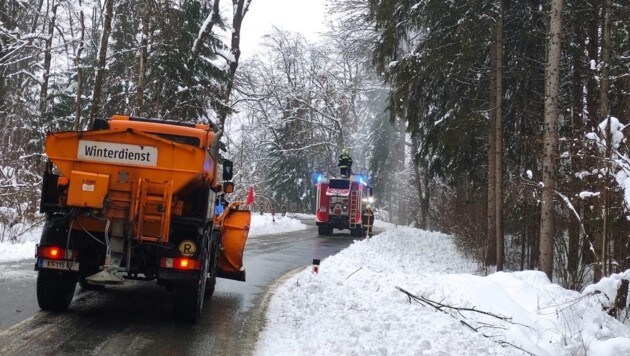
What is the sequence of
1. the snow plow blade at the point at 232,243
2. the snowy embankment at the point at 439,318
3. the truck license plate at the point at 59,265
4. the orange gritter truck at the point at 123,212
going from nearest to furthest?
1. the snowy embankment at the point at 439,318
2. the orange gritter truck at the point at 123,212
3. the truck license plate at the point at 59,265
4. the snow plow blade at the point at 232,243

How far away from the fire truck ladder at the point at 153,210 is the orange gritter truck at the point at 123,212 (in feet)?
0.04

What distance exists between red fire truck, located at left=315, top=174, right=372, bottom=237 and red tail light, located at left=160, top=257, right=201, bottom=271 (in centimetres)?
2174

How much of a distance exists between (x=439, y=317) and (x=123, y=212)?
4.25 metres

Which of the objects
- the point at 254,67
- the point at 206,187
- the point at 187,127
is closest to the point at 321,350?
the point at 206,187

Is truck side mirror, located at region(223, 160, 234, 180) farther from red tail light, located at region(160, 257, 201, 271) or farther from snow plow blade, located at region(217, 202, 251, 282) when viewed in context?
red tail light, located at region(160, 257, 201, 271)

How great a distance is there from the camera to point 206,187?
6.93 meters

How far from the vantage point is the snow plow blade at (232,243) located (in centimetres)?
903

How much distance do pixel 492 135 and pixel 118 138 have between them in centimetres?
1162

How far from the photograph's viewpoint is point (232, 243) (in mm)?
9031

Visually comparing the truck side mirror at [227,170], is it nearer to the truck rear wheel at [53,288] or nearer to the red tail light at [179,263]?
the red tail light at [179,263]

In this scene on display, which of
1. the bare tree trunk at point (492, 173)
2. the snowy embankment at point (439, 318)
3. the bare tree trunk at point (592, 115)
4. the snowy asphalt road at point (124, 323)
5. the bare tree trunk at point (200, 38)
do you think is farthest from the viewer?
the bare tree trunk at point (200, 38)

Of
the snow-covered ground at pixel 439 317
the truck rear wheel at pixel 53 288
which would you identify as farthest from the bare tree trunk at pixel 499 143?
the truck rear wheel at pixel 53 288

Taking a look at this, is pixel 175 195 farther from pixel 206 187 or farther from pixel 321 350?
pixel 321 350

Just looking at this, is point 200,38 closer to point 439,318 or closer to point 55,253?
point 55,253
